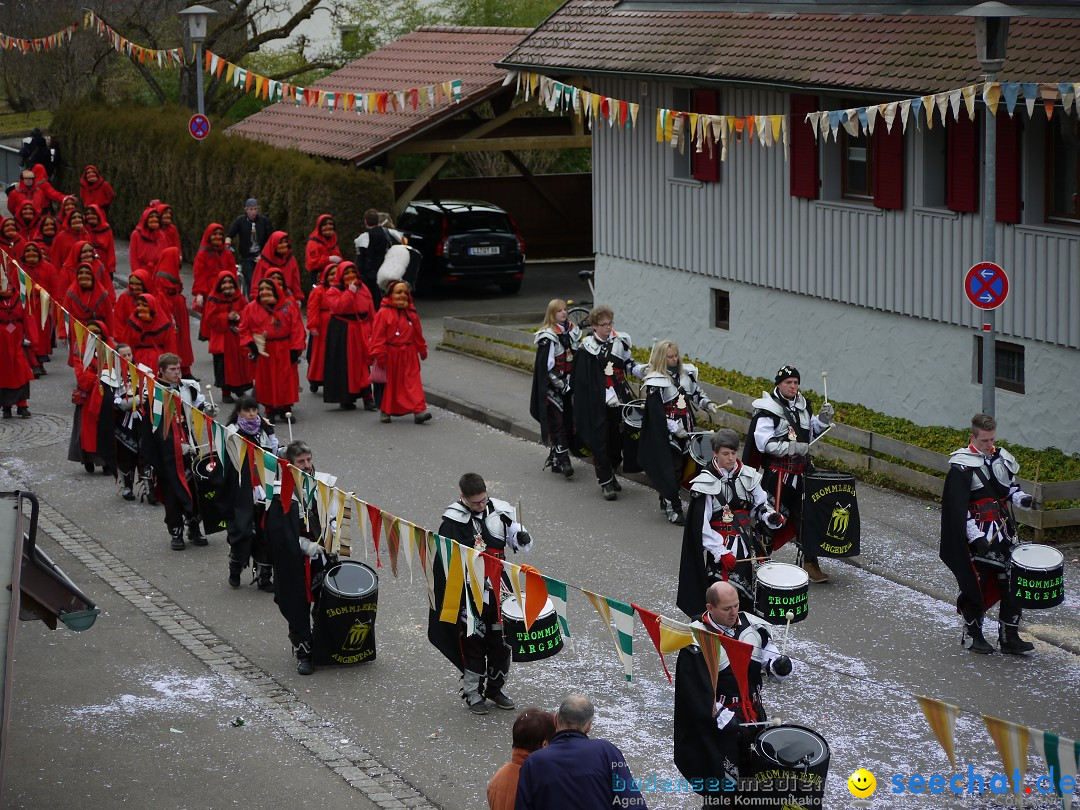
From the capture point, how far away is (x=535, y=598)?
30.8ft

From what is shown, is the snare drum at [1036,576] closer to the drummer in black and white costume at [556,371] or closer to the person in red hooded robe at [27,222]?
the drummer in black and white costume at [556,371]

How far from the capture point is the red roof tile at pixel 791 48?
15.3 m

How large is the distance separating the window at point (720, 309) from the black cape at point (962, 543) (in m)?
9.70

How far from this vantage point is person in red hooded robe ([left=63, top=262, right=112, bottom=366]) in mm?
19203

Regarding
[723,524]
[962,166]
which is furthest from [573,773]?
[962,166]

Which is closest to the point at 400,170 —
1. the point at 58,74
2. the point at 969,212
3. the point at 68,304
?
the point at 58,74

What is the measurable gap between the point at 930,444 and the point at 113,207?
72.0 feet

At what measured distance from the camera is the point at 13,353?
62.1 ft

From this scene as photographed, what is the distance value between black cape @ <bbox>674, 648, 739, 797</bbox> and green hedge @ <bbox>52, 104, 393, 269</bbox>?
1769 centimetres

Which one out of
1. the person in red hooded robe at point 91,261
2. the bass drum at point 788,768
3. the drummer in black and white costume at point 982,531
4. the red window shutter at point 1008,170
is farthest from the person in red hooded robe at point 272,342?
the bass drum at point 788,768

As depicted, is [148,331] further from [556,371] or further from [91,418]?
[556,371]

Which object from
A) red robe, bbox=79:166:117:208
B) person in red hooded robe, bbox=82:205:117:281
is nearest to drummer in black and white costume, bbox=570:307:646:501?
person in red hooded robe, bbox=82:205:117:281

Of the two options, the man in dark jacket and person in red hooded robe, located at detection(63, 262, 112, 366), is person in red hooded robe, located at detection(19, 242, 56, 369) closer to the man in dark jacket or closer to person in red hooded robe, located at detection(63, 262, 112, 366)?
person in red hooded robe, located at detection(63, 262, 112, 366)

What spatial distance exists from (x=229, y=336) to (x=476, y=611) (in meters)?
9.97
